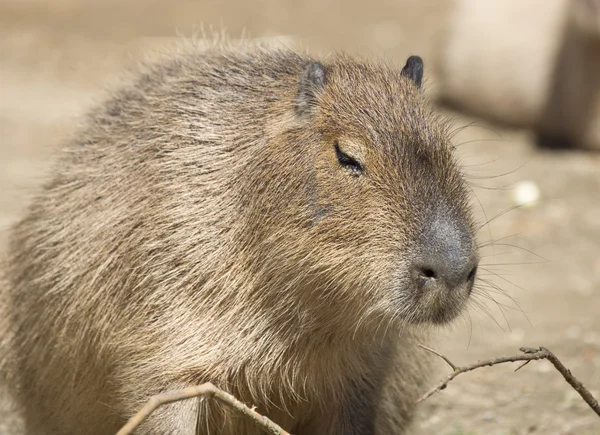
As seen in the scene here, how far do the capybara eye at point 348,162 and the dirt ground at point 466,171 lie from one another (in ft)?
2.43

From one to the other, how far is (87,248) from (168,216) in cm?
43

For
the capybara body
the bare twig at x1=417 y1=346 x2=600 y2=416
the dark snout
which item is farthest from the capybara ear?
the bare twig at x1=417 y1=346 x2=600 y2=416

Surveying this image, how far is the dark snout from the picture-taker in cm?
320

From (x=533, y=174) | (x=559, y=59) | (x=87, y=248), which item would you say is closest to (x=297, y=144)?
(x=87, y=248)

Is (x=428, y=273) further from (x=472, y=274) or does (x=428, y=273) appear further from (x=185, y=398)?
(x=185, y=398)

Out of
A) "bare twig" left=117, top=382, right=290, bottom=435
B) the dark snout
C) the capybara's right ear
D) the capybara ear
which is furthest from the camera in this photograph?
the capybara ear

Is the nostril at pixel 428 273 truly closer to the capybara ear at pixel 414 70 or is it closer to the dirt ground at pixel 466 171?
the dirt ground at pixel 466 171

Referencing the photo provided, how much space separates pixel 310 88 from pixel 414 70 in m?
0.48

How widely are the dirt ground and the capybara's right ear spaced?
72cm

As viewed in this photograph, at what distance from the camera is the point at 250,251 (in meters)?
3.67

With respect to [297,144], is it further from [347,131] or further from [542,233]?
[542,233]

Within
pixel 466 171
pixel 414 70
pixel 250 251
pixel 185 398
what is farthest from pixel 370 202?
pixel 466 171

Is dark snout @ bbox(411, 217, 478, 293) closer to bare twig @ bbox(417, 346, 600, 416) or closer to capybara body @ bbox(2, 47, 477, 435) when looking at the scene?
capybara body @ bbox(2, 47, 477, 435)

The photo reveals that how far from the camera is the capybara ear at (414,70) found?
389cm
